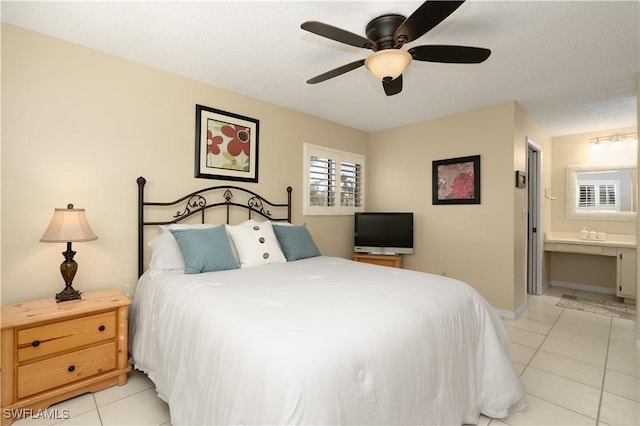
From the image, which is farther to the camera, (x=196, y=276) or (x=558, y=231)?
(x=558, y=231)

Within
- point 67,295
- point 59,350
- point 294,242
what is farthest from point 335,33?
point 59,350

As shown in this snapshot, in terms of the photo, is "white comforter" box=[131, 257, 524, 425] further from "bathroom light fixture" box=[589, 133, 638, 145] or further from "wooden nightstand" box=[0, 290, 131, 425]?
"bathroom light fixture" box=[589, 133, 638, 145]

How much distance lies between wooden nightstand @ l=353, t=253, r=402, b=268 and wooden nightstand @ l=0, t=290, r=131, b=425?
114 inches

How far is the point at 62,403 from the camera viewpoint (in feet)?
6.29

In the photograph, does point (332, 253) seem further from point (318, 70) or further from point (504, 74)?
point (504, 74)

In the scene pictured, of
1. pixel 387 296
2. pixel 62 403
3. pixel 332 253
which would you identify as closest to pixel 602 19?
pixel 387 296

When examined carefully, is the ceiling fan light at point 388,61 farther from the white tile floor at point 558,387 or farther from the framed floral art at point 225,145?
the white tile floor at point 558,387

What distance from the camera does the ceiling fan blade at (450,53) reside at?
5.96 ft

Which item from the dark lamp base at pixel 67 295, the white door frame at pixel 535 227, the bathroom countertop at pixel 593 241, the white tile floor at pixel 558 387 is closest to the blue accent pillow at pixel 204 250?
the dark lamp base at pixel 67 295

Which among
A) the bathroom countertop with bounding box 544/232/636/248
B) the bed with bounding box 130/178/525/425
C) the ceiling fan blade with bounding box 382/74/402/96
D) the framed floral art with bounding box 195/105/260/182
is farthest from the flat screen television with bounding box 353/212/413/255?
the bathroom countertop with bounding box 544/232/636/248

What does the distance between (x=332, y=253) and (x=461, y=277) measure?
175 cm

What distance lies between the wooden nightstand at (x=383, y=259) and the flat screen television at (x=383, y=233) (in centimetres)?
11

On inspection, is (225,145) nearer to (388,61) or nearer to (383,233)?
(388,61)

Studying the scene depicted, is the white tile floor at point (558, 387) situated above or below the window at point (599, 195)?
below
